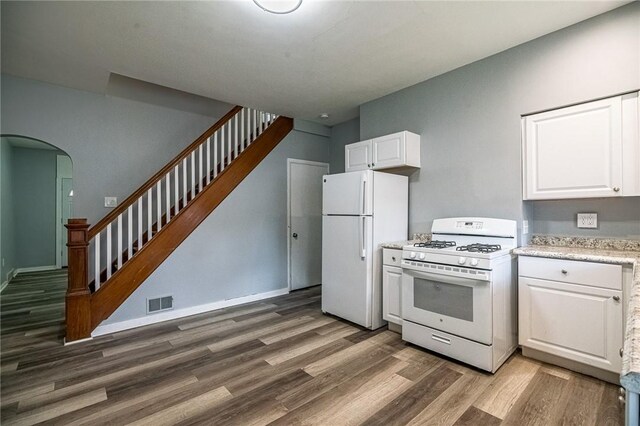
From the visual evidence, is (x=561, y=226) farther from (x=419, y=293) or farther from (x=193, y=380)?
(x=193, y=380)

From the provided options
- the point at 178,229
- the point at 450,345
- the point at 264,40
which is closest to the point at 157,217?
the point at 178,229

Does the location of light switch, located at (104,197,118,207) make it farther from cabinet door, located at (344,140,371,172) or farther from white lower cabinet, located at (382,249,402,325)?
white lower cabinet, located at (382,249,402,325)

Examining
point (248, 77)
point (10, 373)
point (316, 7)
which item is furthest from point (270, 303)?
point (316, 7)

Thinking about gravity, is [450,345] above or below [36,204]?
below

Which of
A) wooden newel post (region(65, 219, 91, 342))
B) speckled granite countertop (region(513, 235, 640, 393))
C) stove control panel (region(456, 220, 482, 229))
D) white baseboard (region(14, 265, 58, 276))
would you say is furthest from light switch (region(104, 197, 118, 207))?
speckled granite countertop (region(513, 235, 640, 393))

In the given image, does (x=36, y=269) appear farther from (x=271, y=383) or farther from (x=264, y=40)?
(x=264, y=40)

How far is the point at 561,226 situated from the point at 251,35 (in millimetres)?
3058

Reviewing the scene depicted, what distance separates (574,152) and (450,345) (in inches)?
72.0

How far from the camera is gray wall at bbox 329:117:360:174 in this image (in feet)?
15.4

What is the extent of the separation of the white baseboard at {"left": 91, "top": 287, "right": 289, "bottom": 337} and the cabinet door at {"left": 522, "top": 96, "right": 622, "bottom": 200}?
342cm

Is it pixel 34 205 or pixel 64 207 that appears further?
pixel 64 207

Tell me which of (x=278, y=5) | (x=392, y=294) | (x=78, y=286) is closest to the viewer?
(x=278, y=5)

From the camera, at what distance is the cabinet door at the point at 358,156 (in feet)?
11.6

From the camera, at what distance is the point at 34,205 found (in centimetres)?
605
